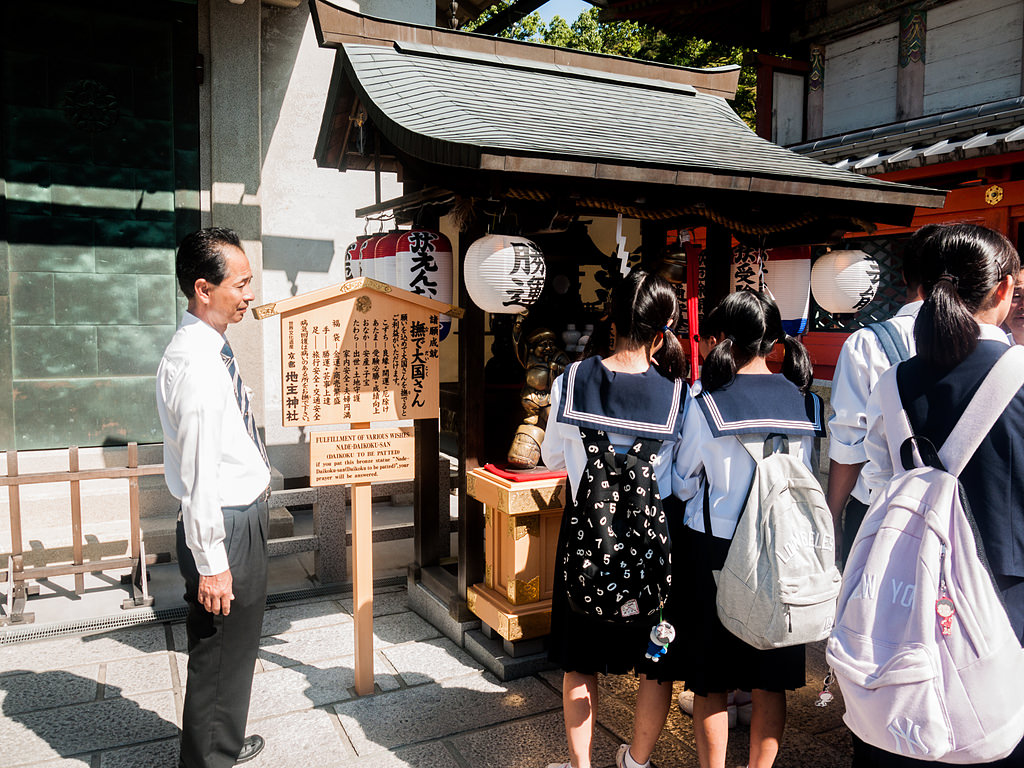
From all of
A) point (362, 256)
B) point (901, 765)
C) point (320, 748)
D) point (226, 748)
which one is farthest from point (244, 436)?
point (901, 765)

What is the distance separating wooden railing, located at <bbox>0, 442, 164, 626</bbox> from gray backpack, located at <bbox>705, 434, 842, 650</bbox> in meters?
4.30

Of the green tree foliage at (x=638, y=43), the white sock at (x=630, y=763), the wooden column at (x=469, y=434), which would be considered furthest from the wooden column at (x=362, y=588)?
the green tree foliage at (x=638, y=43)

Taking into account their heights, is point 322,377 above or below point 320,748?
above

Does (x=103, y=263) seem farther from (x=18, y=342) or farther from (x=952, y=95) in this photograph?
(x=952, y=95)

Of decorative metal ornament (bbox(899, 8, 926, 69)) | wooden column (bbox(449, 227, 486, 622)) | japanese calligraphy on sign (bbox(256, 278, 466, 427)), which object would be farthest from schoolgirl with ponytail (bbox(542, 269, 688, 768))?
decorative metal ornament (bbox(899, 8, 926, 69))

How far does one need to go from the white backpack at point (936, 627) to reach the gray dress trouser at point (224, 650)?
8.14 feet

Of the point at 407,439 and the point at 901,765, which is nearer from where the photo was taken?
the point at 901,765

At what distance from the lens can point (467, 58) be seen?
5.75 meters

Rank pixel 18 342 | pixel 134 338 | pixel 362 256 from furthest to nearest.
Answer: pixel 134 338, pixel 18 342, pixel 362 256

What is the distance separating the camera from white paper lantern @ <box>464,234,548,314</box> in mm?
4172

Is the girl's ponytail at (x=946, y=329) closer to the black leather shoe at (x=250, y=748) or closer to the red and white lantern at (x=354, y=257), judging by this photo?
the black leather shoe at (x=250, y=748)

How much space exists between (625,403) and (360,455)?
71.3 inches

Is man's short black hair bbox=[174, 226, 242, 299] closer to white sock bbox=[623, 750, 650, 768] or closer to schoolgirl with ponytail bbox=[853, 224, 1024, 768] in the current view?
schoolgirl with ponytail bbox=[853, 224, 1024, 768]

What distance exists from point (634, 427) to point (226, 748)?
2.41 meters
